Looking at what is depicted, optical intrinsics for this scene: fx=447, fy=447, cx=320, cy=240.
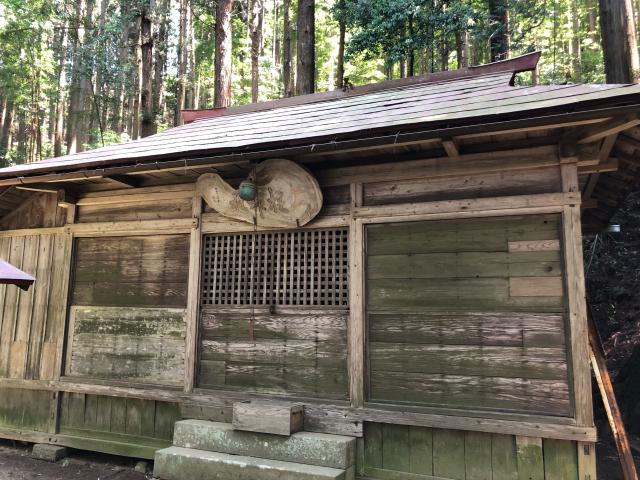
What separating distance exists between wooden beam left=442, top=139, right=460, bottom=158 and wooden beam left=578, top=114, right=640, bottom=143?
103cm

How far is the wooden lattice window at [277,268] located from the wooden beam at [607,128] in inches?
95.2

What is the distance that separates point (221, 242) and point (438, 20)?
10.5 metres

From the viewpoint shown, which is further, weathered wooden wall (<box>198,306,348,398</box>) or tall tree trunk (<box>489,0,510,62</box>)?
tall tree trunk (<box>489,0,510,62</box>)

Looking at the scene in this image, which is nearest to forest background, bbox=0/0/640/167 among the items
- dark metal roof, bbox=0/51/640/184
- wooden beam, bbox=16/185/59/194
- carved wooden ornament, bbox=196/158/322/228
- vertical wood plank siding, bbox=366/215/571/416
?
dark metal roof, bbox=0/51/640/184

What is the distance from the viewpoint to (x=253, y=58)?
1789 cm

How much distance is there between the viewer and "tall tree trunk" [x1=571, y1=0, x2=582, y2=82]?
17.4 m

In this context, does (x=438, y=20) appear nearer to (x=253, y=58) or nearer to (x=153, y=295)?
(x=253, y=58)

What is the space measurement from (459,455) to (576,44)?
21.6 metres

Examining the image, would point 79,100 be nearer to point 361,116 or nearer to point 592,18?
point 361,116

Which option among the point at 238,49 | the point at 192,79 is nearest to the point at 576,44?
the point at 238,49

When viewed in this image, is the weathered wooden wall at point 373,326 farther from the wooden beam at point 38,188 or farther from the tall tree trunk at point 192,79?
the tall tree trunk at point 192,79

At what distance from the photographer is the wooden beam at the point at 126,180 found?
217 inches

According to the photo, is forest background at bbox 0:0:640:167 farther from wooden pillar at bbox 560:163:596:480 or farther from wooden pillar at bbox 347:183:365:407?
wooden pillar at bbox 560:163:596:480

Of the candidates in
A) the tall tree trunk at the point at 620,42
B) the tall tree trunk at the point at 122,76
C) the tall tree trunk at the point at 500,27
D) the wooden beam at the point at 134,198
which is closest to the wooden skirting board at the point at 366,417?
the wooden beam at the point at 134,198
